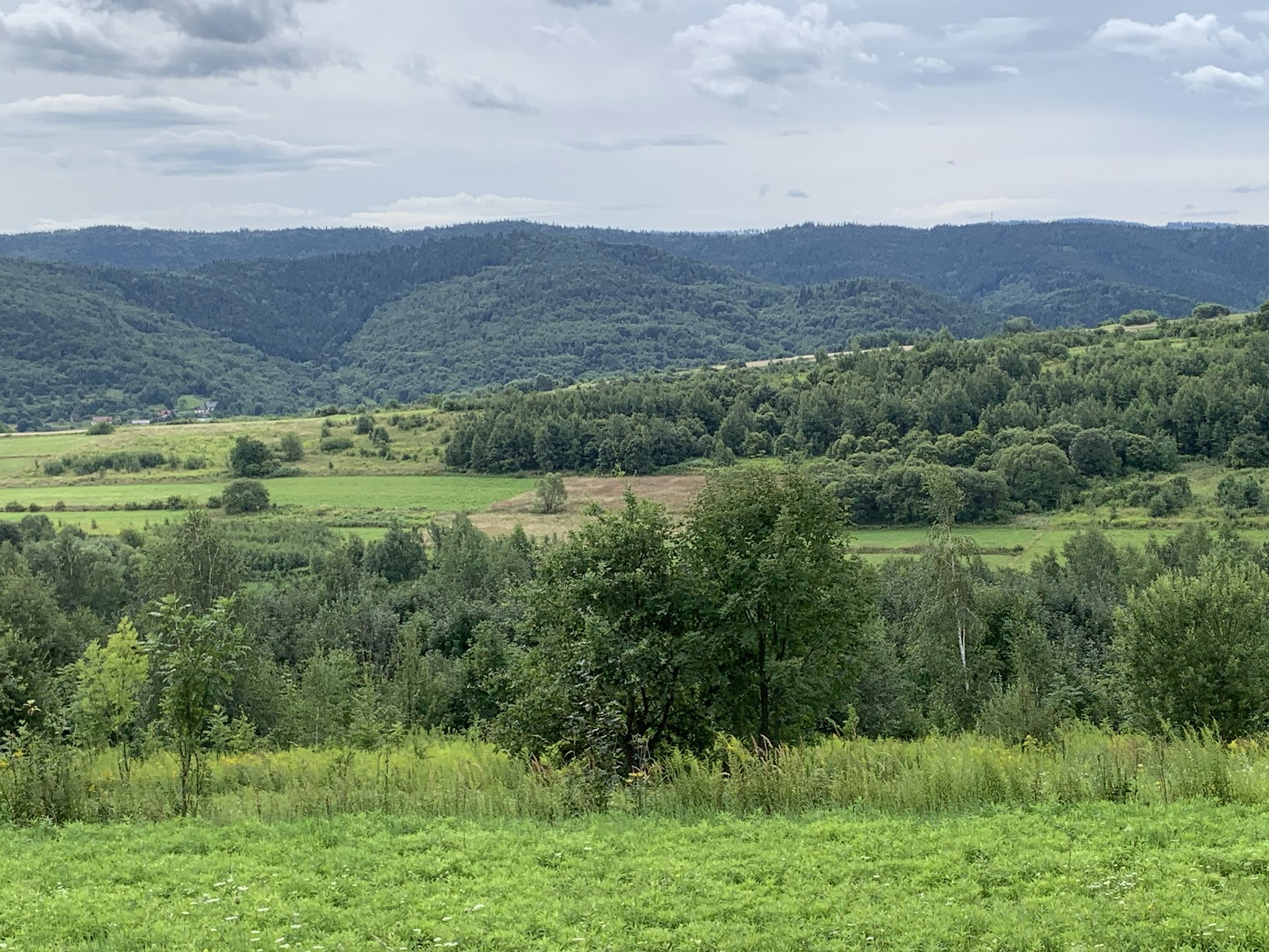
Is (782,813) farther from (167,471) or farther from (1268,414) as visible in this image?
(167,471)

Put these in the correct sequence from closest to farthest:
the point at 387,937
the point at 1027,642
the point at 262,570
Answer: the point at 387,937 < the point at 1027,642 < the point at 262,570

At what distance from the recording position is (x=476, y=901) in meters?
9.90

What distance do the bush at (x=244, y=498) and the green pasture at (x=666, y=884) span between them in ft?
322

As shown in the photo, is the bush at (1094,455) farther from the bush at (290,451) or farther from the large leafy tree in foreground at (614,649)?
the large leafy tree in foreground at (614,649)

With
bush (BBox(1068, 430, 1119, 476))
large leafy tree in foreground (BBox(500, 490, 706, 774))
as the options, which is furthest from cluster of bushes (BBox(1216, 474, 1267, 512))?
large leafy tree in foreground (BBox(500, 490, 706, 774))

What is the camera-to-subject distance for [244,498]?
106m

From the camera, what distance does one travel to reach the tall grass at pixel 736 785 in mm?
12391

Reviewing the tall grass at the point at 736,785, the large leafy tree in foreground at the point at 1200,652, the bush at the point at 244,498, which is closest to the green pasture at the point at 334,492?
the bush at the point at 244,498

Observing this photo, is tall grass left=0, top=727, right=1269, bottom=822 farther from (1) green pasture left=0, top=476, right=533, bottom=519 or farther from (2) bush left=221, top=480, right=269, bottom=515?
(2) bush left=221, top=480, right=269, bottom=515

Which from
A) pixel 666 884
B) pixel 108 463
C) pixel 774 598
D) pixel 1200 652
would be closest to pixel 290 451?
pixel 108 463

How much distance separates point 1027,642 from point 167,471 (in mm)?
111576

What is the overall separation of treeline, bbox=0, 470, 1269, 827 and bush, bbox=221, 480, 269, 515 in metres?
45.4

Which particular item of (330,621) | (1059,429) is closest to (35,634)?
(330,621)

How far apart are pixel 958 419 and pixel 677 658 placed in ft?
393
